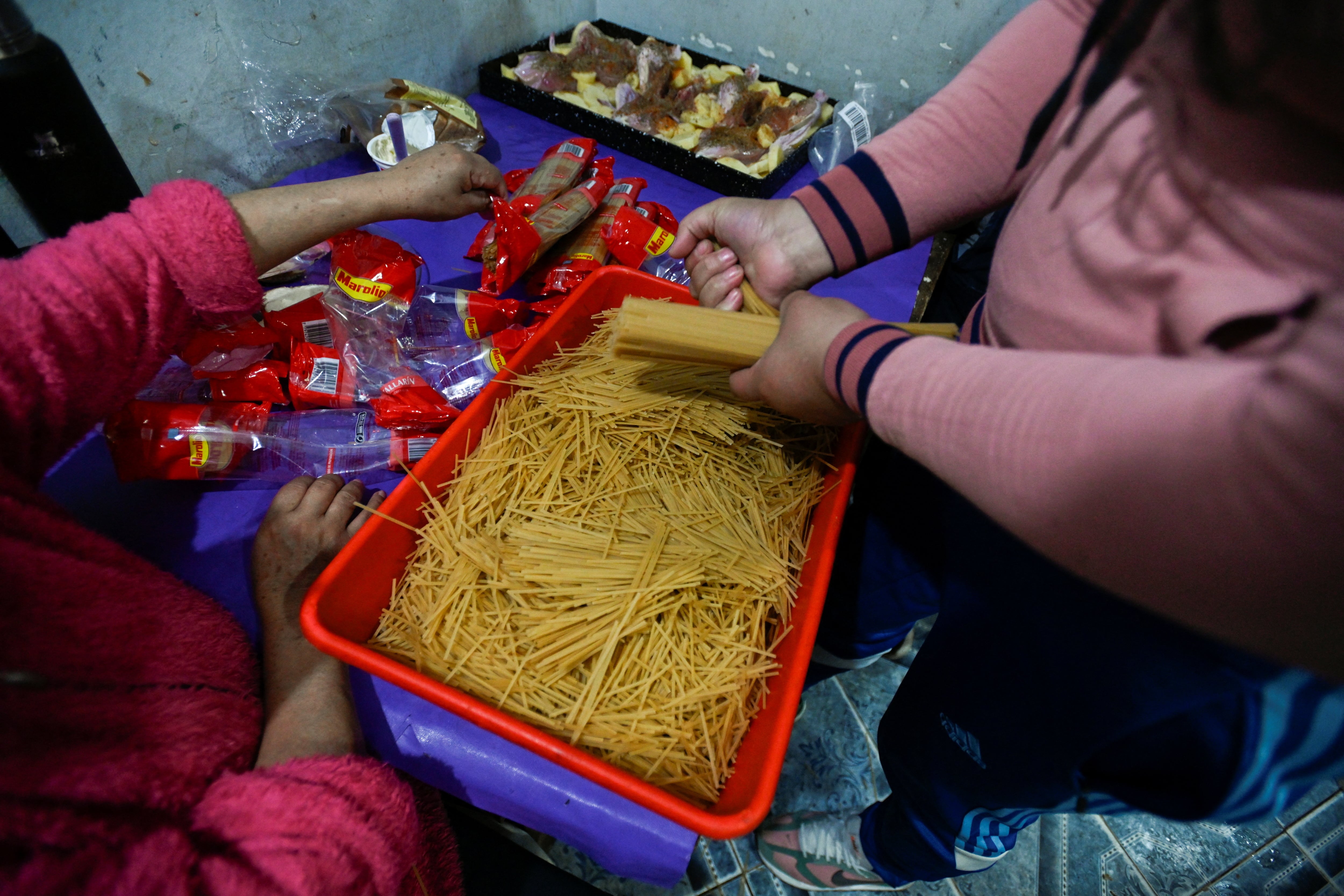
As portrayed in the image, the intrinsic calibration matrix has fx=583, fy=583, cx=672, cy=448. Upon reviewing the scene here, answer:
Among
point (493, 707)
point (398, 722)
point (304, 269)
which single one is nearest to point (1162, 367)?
point (493, 707)

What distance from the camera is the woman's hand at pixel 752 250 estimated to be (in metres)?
0.83

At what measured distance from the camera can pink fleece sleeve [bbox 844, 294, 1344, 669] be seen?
0.33 m

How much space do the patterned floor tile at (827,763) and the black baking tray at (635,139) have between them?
4.16ft

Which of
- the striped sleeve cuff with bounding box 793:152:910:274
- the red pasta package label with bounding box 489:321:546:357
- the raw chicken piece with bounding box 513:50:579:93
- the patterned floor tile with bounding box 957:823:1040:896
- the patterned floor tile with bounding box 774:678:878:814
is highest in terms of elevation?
the striped sleeve cuff with bounding box 793:152:910:274

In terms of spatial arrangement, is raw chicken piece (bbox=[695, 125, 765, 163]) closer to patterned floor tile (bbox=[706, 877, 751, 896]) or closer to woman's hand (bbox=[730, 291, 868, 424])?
woman's hand (bbox=[730, 291, 868, 424])

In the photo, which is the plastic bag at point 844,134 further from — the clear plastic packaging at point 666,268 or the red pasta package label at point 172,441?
the red pasta package label at point 172,441

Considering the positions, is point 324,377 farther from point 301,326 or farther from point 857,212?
point 857,212

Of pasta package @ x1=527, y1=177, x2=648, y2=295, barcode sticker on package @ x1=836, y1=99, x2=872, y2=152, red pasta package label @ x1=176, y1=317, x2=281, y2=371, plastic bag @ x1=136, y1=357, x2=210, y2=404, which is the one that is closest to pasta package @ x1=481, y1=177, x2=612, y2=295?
pasta package @ x1=527, y1=177, x2=648, y2=295

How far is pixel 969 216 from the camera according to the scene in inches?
32.1

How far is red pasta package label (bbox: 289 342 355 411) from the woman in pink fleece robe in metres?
0.17

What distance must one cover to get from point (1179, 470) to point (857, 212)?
1.79 feet

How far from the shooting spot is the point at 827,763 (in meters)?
1.27

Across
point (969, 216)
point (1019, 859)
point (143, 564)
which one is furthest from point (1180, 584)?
point (1019, 859)

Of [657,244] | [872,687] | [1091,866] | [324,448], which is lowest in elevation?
[1091,866]
